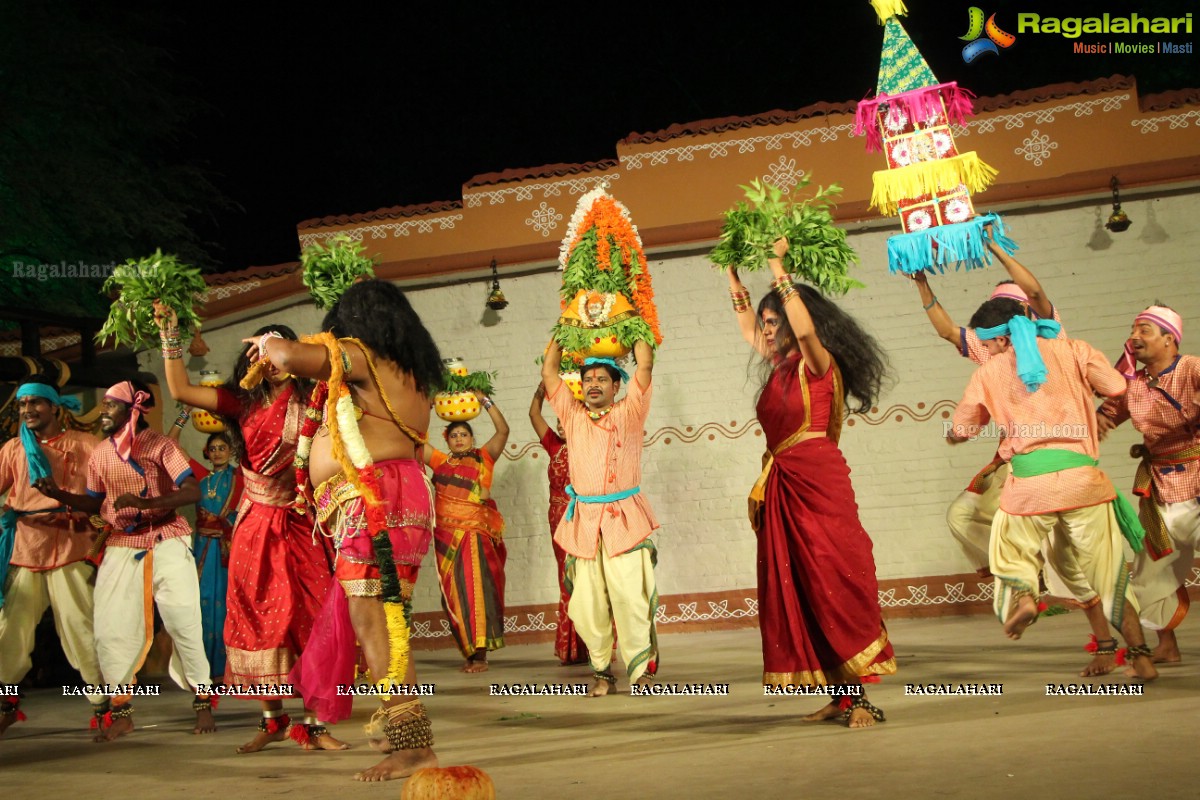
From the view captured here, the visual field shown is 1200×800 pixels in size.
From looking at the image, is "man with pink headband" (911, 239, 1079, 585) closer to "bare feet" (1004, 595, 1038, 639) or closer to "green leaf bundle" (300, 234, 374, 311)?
"bare feet" (1004, 595, 1038, 639)

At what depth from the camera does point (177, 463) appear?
22.2 feet

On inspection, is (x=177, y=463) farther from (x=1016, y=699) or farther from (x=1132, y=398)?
(x=1132, y=398)

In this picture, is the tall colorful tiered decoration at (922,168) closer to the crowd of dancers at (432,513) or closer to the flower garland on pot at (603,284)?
the crowd of dancers at (432,513)

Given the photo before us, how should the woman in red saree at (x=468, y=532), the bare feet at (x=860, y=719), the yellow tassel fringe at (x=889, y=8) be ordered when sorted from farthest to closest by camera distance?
the woman in red saree at (x=468, y=532) → the yellow tassel fringe at (x=889, y=8) → the bare feet at (x=860, y=719)

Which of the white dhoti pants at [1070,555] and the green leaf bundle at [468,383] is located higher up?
the green leaf bundle at [468,383]

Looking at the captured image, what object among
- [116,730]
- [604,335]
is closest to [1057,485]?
[604,335]

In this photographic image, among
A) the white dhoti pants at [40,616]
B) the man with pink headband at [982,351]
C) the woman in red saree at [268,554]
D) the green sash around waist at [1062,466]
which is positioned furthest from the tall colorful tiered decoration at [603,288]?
the white dhoti pants at [40,616]

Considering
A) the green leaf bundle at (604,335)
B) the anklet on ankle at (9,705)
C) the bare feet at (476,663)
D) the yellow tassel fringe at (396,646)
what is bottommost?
the bare feet at (476,663)

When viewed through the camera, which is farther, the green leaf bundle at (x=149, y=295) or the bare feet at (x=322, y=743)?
the green leaf bundle at (x=149, y=295)

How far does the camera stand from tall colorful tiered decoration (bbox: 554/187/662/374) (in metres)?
6.64

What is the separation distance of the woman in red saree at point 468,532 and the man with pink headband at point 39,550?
256cm

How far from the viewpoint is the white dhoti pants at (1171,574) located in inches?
243

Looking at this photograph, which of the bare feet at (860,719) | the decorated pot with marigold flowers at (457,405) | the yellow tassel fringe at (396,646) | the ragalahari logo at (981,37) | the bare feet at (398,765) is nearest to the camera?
the bare feet at (398,765)

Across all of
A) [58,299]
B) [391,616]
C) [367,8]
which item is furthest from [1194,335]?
[367,8]
